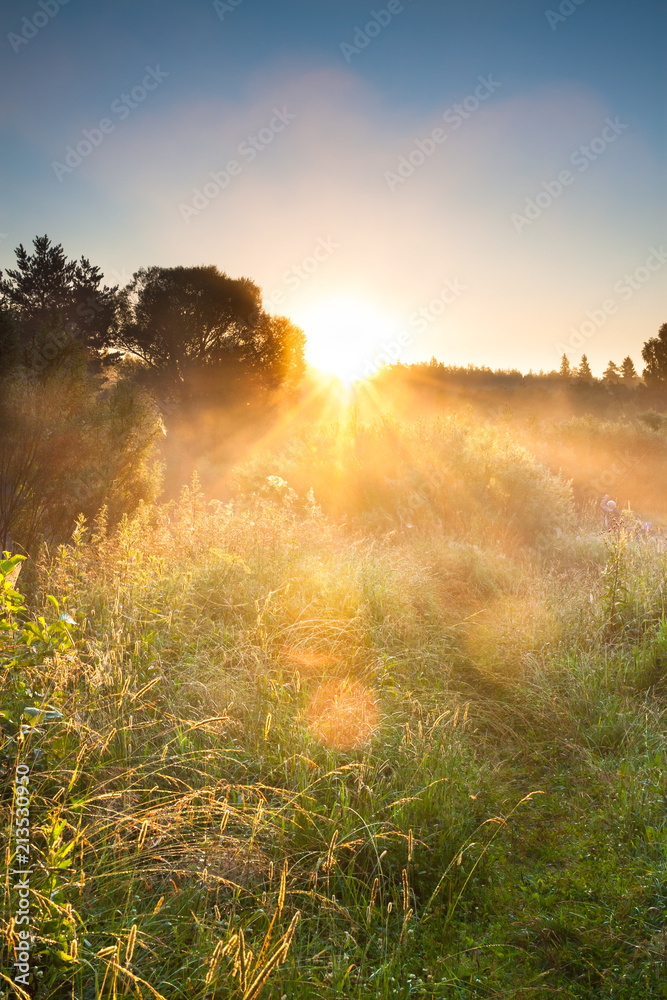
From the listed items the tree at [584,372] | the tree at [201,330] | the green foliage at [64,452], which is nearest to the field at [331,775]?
the green foliage at [64,452]

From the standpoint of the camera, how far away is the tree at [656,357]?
30719mm

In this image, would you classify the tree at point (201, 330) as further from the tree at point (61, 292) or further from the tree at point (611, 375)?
the tree at point (611, 375)

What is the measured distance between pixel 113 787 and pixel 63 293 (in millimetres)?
20665

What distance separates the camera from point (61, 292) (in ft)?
63.4

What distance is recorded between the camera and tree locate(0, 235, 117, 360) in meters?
18.6

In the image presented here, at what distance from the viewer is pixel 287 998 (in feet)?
5.50

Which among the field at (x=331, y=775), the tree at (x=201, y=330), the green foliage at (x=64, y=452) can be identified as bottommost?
the field at (x=331, y=775)

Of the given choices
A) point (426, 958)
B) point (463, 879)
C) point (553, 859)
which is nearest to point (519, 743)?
point (553, 859)

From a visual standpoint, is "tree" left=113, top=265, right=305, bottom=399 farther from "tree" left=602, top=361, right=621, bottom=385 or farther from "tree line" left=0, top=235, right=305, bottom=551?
"tree" left=602, top=361, right=621, bottom=385

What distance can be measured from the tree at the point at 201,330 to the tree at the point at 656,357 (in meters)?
21.6

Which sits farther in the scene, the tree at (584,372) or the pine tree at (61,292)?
the tree at (584,372)

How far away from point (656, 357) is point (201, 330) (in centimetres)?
2532

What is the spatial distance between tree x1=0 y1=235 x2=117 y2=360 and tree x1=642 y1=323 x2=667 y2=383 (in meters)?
28.2

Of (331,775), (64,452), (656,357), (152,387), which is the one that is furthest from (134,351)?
(656,357)
